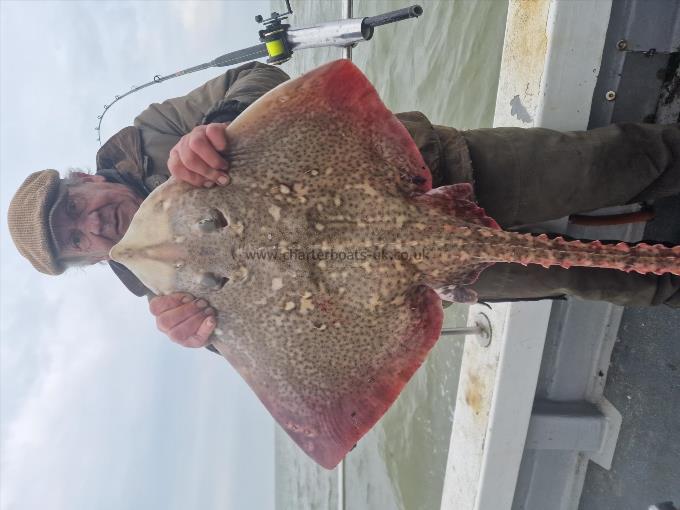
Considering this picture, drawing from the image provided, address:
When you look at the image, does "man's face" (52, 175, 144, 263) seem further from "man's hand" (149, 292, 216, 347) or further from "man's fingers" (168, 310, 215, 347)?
"man's fingers" (168, 310, 215, 347)

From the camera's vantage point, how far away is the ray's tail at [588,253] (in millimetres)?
1566

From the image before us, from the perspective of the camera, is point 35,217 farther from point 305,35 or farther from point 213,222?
point 305,35

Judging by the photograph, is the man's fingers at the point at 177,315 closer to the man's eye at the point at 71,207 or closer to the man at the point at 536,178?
the man at the point at 536,178

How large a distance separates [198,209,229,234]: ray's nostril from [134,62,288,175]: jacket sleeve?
953mm

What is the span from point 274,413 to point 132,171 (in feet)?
5.95

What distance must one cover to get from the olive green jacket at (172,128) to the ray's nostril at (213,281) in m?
0.87

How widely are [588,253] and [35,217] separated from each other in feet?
10.3

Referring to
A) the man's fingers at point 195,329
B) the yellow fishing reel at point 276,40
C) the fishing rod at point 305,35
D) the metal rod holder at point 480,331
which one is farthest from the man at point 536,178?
the yellow fishing reel at point 276,40

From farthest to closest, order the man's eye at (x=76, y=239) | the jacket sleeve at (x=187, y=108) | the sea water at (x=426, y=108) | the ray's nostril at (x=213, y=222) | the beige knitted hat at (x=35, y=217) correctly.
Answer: the sea water at (x=426, y=108) → the man's eye at (x=76, y=239) → the beige knitted hat at (x=35, y=217) → the jacket sleeve at (x=187, y=108) → the ray's nostril at (x=213, y=222)

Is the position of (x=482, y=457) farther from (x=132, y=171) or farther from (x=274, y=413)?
(x=132, y=171)

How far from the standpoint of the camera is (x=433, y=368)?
18.8 ft

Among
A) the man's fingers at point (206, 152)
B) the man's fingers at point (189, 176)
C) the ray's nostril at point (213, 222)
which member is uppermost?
the man's fingers at point (206, 152)

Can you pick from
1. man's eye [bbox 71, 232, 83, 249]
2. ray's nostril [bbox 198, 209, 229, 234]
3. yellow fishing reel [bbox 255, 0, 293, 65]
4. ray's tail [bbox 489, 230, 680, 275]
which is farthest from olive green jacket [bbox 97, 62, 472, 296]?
yellow fishing reel [bbox 255, 0, 293, 65]

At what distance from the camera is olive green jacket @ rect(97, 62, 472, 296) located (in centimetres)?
252
